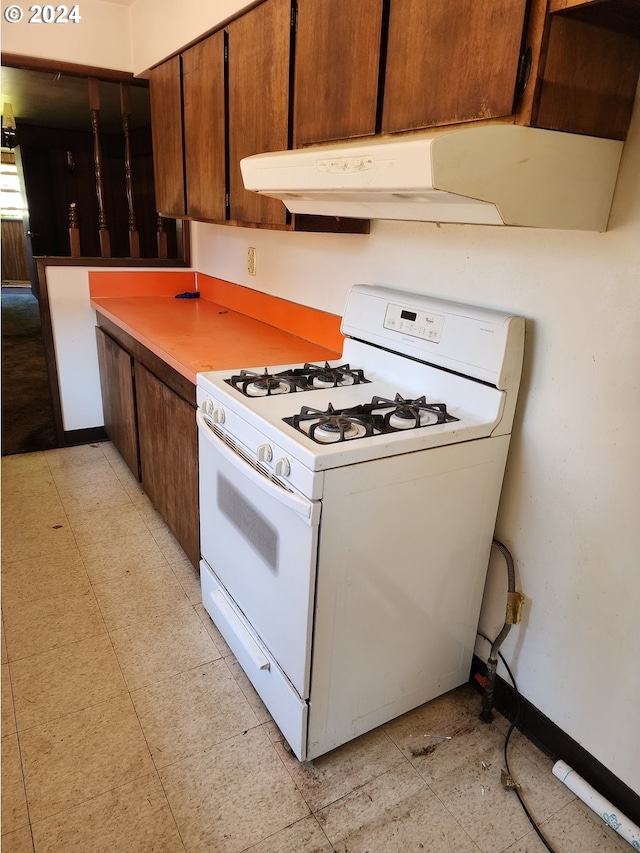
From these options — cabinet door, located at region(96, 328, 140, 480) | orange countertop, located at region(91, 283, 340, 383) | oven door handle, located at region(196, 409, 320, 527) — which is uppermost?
orange countertop, located at region(91, 283, 340, 383)

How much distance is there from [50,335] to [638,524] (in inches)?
119

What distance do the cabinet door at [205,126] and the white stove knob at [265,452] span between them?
1213 millimetres

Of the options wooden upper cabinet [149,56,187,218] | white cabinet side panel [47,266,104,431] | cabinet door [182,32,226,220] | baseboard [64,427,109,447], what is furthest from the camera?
baseboard [64,427,109,447]

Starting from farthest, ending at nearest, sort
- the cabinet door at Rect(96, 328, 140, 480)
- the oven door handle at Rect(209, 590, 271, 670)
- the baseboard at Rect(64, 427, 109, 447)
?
the baseboard at Rect(64, 427, 109, 447) < the cabinet door at Rect(96, 328, 140, 480) < the oven door handle at Rect(209, 590, 271, 670)

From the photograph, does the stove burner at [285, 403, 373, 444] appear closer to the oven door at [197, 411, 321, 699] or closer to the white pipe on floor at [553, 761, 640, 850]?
the oven door at [197, 411, 321, 699]

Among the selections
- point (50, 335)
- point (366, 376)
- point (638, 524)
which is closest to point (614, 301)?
point (638, 524)

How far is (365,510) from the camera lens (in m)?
1.34

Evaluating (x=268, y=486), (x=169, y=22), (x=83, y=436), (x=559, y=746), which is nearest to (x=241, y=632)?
(x=268, y=486)

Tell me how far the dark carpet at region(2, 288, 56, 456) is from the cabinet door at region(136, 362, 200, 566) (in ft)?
3.88

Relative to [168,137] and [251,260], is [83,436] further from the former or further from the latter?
[168,137]

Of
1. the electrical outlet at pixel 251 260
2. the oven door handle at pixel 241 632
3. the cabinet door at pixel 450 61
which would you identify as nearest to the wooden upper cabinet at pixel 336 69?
the cabinet door at pixel 450 61

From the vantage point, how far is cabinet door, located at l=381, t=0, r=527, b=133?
107 centimetres

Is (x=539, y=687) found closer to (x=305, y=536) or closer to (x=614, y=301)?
(x=305, y=536)

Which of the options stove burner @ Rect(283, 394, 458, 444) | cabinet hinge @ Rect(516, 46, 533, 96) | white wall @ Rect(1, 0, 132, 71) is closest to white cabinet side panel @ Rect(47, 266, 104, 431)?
white wall @ Rect(1, 0, 132, 71)
